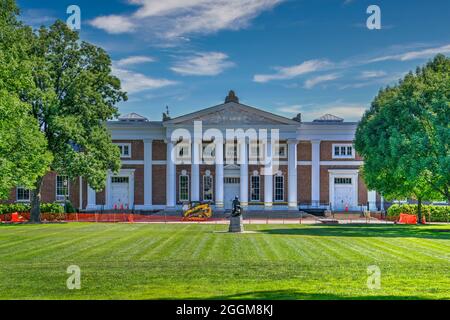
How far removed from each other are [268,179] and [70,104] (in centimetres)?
2271

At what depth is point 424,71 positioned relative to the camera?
45.2 m

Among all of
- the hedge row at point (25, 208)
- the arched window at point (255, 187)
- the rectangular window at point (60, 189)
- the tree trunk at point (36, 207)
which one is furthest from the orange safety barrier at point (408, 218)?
the rectangular window at point (60, 189)

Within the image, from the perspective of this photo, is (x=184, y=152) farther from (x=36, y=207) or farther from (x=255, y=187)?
(x=36, y=207)

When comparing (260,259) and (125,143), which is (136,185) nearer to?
(125,143)

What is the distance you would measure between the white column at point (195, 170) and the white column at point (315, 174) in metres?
11.7

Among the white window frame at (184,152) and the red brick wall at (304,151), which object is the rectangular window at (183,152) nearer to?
the white window frame at (184,152)

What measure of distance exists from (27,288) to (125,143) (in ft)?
168

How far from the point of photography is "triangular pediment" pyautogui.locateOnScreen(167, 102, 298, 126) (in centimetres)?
6406

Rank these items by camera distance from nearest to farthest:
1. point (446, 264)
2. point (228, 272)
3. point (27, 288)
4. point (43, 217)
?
point (27, 288) → point (228, 272) → point (446, 264) → point (43, 217)

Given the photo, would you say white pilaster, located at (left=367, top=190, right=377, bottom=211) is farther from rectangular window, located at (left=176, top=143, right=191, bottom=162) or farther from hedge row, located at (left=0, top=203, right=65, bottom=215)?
hedge row, located at (left=0, top=203, right=65, bottom=215)

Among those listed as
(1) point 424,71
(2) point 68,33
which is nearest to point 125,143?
(2) point 68,33

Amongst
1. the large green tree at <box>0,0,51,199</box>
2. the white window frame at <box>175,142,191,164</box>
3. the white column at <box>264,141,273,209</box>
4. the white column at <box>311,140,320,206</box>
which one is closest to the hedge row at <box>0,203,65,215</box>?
the white window frame at <box>175,142,191,164</box>

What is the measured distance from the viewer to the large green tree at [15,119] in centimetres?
3303

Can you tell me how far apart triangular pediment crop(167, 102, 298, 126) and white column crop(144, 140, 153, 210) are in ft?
13.6
